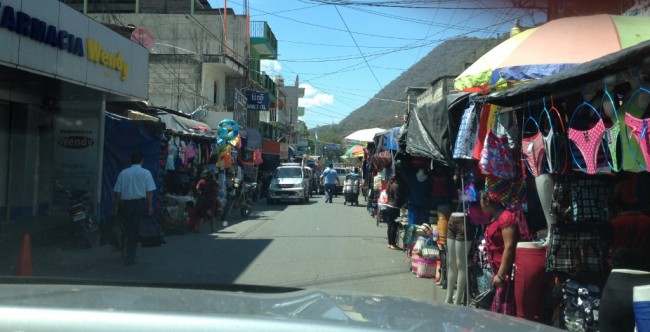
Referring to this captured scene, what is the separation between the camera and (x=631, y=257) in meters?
4.33

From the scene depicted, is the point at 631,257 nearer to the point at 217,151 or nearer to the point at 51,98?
the point at 51,98

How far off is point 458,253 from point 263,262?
461 centimetres

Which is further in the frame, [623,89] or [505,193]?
[505,193]

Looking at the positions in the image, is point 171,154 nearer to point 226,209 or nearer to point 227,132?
point 226,209

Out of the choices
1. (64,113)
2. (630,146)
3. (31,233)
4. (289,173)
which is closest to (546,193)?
(630,146)

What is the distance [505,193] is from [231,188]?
14.3 metres

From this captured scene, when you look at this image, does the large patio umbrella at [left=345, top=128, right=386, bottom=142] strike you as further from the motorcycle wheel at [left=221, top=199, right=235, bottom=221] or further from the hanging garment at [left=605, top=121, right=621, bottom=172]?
the hanging garment at [left=605, top=121, right=621, bottom=172]

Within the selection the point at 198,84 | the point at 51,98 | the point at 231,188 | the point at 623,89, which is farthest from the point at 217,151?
the point at 623,89

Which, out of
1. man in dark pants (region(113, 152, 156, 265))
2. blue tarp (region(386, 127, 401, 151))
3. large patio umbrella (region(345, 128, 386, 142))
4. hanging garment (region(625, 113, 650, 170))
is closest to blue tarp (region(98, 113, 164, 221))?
man in dark pants (region(113, 152, 156, 265))

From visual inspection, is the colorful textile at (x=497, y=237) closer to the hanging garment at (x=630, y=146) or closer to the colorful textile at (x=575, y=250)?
the colorful textile at (x=575, y=250)

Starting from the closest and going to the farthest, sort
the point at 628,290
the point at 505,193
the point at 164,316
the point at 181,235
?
1. the point at 164,316
2. the point at 628,290
3. the point at 505,193
4. the point at 181,235

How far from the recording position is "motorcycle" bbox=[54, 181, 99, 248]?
37.8 feet

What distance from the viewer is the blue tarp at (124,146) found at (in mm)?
13711

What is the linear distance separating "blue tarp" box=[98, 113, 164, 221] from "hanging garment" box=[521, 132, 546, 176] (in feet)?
32.7
